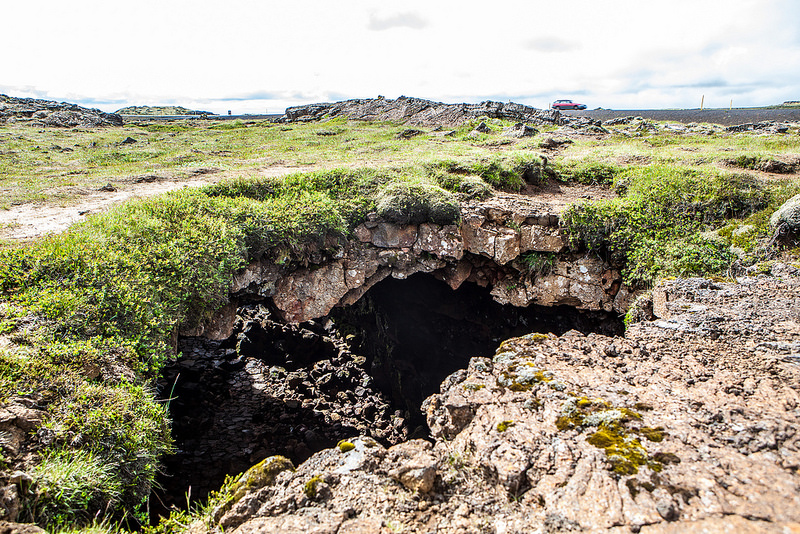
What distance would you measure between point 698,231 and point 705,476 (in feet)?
24.2

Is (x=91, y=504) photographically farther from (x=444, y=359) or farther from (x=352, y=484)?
(x=444, y=359)

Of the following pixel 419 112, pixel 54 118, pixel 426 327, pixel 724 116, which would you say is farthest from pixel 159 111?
pixel 724 116

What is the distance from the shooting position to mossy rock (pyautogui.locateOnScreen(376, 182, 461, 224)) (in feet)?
32.5

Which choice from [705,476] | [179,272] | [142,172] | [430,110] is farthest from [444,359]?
[430,110]

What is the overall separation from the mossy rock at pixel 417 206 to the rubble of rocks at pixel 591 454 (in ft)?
16.9

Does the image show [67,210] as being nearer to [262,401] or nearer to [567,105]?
[262,401]

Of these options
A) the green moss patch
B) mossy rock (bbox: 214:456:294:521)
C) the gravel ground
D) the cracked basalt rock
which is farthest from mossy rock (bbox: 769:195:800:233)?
the gravel ground

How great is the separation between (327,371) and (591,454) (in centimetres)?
889

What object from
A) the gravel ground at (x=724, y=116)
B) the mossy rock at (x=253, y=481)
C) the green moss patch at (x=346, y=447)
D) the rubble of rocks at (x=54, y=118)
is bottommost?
the mossy rock at (x=253, y=481)

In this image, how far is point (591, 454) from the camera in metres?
3.65

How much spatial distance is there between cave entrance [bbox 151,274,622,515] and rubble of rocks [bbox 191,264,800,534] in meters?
4.71

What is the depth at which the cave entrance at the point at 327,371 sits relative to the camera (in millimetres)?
8859

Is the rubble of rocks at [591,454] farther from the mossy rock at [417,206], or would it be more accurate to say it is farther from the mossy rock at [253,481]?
the mossy rock at [417,206]

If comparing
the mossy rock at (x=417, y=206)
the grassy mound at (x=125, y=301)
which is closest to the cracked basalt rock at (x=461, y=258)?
the mossy rock at (x=417, y=206)
